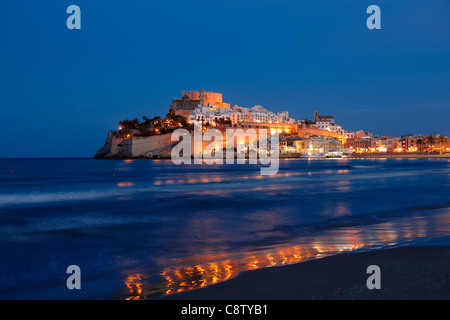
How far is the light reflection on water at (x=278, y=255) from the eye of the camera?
3.70 meters

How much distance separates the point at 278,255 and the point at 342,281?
1.63 metres

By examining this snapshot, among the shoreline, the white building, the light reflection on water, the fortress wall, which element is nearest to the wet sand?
the shoreline

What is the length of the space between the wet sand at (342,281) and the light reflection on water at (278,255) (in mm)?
297

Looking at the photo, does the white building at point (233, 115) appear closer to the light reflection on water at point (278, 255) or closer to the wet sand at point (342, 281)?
the light reflection on water at point (278, 255)

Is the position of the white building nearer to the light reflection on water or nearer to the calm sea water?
the calm sea water

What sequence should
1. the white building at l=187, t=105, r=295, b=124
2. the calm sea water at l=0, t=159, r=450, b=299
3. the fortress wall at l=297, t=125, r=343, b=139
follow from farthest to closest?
1. the fortress wall at l=297, t=125, r=343, b=139
2. the white building at l=187, t=105, r=295, b=124
3. the calm sea water at l=0, t=159, r=450, b=299

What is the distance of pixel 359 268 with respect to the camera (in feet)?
12.2

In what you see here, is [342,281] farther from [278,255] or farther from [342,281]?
[278,255]

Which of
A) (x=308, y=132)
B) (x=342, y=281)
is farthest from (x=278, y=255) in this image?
(x=308, y=132)

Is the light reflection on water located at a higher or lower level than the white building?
lower

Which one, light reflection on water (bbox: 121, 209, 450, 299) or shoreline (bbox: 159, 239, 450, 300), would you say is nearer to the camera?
shoreline (bbox: 159, 239, 450, 300)

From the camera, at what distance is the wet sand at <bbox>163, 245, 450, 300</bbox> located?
2.89 meters

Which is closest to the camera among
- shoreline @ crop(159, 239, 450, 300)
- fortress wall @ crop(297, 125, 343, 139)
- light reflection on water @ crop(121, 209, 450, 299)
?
shoreline @ crop(159, 239, 450, 300)
